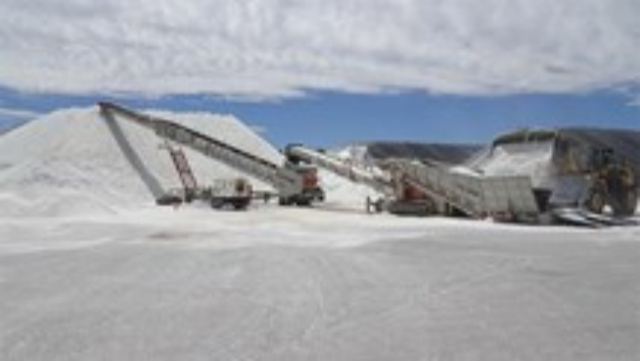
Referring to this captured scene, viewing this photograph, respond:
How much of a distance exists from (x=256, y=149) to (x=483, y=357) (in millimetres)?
35042

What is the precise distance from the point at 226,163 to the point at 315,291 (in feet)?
78.1

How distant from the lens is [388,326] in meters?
8.09

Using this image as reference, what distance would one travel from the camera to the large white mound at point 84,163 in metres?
26.7

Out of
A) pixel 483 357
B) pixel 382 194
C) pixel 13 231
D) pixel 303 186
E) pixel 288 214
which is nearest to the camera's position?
pixel 483 357

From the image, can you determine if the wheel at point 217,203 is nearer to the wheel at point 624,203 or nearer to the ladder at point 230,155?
the ladder at point 230,155

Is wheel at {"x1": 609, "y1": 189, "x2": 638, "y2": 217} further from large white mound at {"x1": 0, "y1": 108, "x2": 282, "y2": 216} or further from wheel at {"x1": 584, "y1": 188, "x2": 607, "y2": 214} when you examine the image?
large white mound at {"x1": 0, "y1": 108, "x2": 282, "y2": 216}

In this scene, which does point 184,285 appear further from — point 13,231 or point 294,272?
point 13,231

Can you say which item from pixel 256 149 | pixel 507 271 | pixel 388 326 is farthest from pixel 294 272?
pixel 256 149

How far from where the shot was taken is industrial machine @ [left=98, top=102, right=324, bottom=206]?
3080cm

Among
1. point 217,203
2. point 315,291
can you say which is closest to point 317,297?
point 315,291

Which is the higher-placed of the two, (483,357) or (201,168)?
(201,168)

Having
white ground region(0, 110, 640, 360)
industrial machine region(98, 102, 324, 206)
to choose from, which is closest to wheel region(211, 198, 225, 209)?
industrial machine region(98, 102, 324, 206)

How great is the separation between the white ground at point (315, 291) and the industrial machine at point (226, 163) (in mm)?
9061

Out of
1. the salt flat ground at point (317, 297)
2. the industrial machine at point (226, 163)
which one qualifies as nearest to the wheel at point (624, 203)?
the salt flat ground at point (317, 297)
